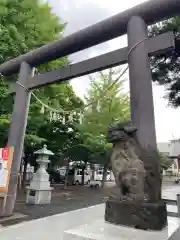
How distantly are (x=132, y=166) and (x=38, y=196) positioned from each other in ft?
21.8

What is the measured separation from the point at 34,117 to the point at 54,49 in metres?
5.14

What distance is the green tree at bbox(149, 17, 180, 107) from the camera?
5.97 m

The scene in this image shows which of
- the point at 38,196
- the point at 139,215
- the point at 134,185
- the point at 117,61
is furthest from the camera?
the point at 38,196

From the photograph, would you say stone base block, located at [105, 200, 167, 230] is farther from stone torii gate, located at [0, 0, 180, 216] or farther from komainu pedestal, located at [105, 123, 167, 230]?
stone torii gate, located at [0, 0, 180, 216]

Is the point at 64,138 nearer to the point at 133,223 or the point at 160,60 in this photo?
the point at 160,60

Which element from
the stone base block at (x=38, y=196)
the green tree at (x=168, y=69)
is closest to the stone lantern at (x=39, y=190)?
the stone base block at (x=38, y=196)

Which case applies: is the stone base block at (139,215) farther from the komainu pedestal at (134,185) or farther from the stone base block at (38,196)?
the stone base block at (38,196)

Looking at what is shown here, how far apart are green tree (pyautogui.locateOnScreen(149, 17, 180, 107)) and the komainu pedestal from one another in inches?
131

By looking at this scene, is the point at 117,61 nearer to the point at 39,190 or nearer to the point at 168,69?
the point at 168,69

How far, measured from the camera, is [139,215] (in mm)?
3002

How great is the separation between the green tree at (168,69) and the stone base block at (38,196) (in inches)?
236

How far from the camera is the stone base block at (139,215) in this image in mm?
2949

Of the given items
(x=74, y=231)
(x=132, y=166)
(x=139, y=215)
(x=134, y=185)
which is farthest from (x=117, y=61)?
(x=74, y=231)

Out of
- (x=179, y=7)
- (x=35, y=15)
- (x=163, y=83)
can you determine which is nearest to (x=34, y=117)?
(x=35, y=15)
